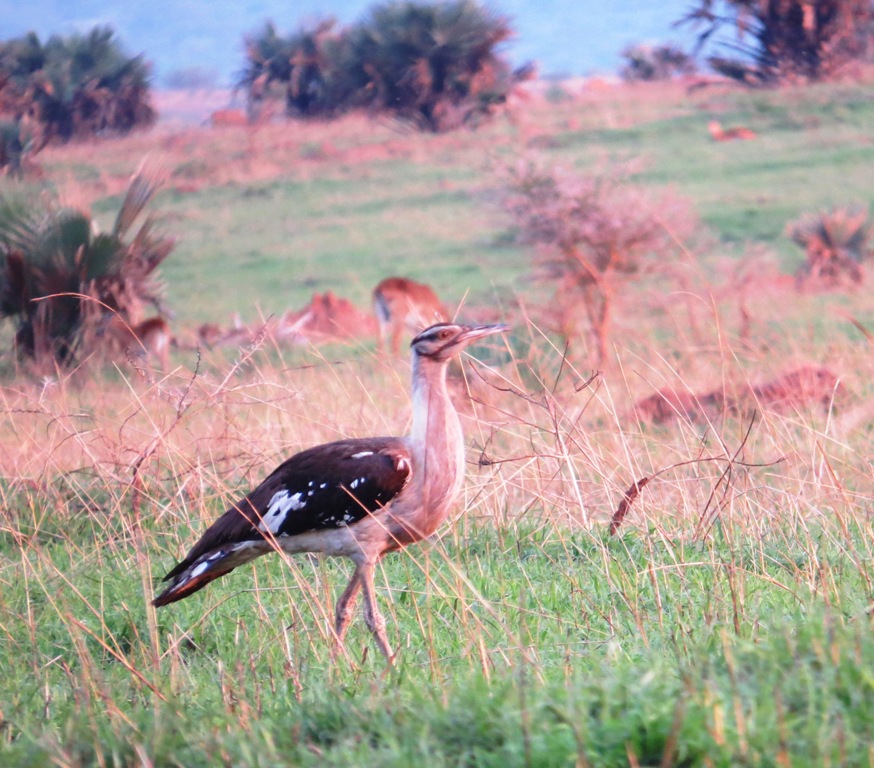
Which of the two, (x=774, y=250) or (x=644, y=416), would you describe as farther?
(x=774, y=250)

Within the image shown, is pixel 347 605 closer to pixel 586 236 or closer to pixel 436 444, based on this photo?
pixel 436 444

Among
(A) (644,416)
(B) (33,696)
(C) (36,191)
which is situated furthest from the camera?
(C) (36,191)

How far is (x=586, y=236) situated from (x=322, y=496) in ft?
32.6

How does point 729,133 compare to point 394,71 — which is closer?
point 729,133

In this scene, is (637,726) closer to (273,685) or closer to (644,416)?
(273,685)

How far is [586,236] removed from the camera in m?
13.2

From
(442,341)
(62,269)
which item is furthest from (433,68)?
(442,341)

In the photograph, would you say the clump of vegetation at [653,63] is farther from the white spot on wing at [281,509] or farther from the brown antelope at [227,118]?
the white spot on wing at [281,509]

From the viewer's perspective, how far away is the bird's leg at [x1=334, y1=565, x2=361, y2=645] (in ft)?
12.7

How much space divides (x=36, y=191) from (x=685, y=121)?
19349 mm

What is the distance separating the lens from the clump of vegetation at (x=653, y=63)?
36125mm

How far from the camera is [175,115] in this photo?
96.4 ft

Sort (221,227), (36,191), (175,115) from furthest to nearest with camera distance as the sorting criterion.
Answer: (175,115)
(221,227)
(36,191)

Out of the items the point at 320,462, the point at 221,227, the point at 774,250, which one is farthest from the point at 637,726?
the point at 221,227
